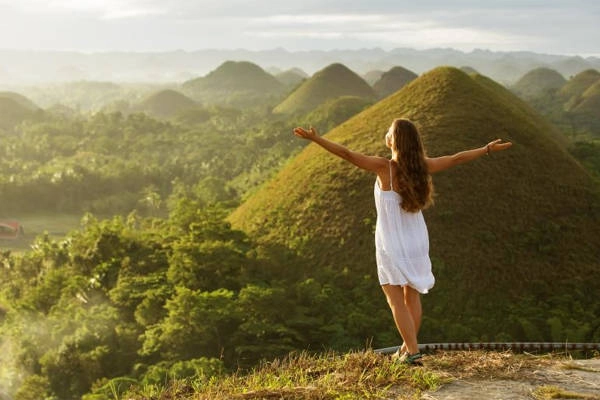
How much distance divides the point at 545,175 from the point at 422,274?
1681cm

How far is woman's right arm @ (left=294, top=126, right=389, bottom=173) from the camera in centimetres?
428

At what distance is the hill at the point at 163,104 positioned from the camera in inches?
4759

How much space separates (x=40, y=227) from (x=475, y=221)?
110 ft

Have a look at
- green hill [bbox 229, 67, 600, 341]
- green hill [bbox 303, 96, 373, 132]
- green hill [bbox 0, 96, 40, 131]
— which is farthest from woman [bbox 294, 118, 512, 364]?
green hill [bbox 0, 96, 40, 131]

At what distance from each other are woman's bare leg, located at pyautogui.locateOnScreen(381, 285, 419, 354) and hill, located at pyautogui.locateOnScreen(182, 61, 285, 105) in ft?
499

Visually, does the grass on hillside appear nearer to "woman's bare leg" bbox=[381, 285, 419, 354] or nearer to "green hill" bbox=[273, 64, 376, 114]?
"woman's bare leg" bbox=[381, 285, 419, 354]

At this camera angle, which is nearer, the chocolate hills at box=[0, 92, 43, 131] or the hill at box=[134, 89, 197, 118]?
the chocolate hills at box=[0, 92, 43, 131]

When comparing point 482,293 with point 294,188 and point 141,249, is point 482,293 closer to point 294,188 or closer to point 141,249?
point 294,188

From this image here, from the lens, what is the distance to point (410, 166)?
4391 mm

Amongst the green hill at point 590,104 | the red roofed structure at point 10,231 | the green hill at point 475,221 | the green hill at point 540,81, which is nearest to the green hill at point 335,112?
the red roofed structure at point 10,231

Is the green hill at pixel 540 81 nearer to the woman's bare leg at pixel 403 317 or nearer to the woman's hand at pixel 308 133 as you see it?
the woman's bare leg at pixel 403 317

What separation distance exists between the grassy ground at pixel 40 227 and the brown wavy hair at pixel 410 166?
1365 inches

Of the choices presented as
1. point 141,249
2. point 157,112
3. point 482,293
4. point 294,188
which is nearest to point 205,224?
point 141,249

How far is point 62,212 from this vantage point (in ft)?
154
